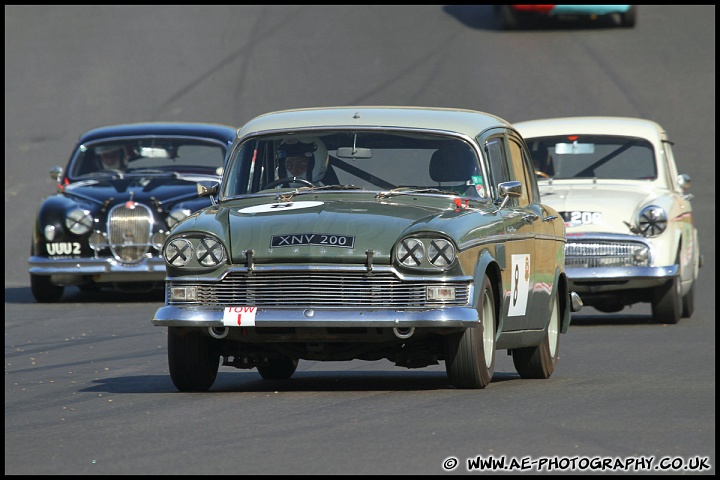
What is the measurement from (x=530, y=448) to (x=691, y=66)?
25.0 meters

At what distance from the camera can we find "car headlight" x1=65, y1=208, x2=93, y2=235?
16.2m

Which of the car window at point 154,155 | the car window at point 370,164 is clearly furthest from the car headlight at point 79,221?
the car window at point 370,164

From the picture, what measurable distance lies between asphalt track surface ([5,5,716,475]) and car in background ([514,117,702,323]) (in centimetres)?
40

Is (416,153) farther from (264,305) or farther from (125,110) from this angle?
(125,110)

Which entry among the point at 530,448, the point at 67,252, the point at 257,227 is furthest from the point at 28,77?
the point at 530,448

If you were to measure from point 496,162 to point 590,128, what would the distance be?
596 centimetres

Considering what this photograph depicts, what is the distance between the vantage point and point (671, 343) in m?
12.4

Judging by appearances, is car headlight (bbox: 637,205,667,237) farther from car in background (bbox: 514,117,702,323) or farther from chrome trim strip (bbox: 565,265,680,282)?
chrome trim strip (bbox: 565,265,680,282)

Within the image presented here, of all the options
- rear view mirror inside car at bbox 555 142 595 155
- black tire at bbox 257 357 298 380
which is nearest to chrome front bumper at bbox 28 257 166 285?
rear view mirror inside car at bbox 555 142 595 155

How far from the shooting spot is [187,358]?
8.56m

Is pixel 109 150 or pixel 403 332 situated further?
pixel 109 150

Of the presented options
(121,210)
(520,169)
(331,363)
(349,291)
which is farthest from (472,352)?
(121,210)

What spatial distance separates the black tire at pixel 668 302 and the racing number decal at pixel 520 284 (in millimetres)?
5248

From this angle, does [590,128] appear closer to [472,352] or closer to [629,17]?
[472,352]
